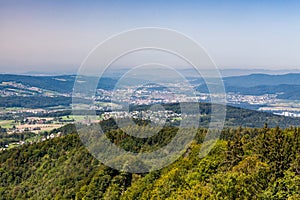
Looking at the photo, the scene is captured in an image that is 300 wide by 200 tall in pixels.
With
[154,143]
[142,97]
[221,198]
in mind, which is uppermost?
[142,97]

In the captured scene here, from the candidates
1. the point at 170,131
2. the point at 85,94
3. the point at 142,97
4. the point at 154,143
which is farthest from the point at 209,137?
the point at 85,94

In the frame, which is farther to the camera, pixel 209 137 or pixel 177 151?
pixel 209 137

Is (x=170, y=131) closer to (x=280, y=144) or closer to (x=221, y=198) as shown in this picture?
(x=280, y=144)

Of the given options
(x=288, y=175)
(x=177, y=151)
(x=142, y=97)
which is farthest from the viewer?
(x=177, y=151)

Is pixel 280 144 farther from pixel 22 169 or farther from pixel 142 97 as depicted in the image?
pixel 22 169

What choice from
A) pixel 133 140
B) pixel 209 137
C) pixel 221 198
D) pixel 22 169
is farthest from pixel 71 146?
pixel 221 198

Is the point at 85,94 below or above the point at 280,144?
above

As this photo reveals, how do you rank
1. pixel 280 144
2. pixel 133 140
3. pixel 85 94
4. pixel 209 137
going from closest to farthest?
pixel 85 94 < pixel 280 144 < pixel 209 137 < pixel 133 140
